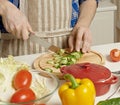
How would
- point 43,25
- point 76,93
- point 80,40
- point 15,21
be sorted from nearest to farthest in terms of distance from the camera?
point 76,93 < point 15,21 < point 80,40 < point 43,25

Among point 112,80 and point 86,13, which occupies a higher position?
point 86,13

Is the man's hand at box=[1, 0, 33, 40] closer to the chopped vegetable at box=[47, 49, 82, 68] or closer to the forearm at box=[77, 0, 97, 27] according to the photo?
the chopped vegetable at box=[47, 49, 82, 68]

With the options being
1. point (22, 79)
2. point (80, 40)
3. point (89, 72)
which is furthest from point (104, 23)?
point (22, 79)

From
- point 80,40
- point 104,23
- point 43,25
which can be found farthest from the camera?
point 104,23

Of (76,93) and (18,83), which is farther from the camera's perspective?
(18,83)

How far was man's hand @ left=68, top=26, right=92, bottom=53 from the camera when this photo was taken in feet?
4.81

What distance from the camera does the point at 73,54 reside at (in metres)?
1.42

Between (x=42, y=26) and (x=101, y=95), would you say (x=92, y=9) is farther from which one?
(x=101, y=95)

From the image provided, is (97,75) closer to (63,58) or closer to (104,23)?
(63,58)

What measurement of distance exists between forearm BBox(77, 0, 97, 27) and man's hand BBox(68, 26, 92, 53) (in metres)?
0.07

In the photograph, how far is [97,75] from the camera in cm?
113

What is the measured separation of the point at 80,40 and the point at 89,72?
13.9 inches

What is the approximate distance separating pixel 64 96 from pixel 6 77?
0.80 feet

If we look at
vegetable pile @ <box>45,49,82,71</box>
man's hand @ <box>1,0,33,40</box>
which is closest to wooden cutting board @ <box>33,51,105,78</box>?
vegetable pile @ <box>45,49,82,71</box>
